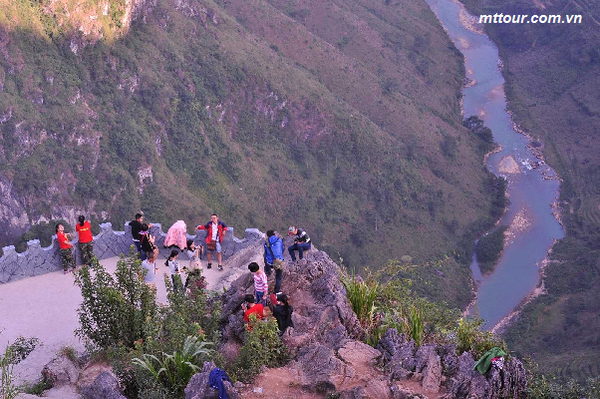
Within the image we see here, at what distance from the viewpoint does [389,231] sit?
59.1 metres

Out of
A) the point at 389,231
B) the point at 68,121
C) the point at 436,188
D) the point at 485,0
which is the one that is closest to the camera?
the point at 68,121

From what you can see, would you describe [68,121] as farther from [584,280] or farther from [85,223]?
[584,280]

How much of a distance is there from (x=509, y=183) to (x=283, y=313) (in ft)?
207

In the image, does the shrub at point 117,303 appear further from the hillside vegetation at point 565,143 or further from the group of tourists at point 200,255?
the hillside vegetation at point 565,143

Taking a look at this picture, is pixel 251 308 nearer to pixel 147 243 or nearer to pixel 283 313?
pixel 283 313

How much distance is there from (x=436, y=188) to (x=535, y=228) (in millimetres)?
10634

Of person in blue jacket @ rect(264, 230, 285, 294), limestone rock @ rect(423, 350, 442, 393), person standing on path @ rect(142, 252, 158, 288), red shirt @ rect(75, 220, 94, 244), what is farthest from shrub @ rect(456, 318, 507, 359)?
red shirt @ rect(75, 220, 94, 244)

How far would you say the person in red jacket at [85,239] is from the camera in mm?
15375

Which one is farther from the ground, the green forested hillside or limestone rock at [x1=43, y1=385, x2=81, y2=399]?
limestone rock at [x1=43, y1=385, x2=81, y2=399]

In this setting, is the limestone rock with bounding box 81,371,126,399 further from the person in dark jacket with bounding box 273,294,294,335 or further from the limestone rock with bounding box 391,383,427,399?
the limestone rock with bounding box 391,383,427,399

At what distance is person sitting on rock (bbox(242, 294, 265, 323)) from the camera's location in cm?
1104

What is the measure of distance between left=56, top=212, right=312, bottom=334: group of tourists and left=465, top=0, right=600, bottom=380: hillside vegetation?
23188 mm

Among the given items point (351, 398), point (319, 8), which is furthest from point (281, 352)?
point (319, 8)

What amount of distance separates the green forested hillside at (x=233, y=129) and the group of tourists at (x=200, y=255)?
3039 cm
